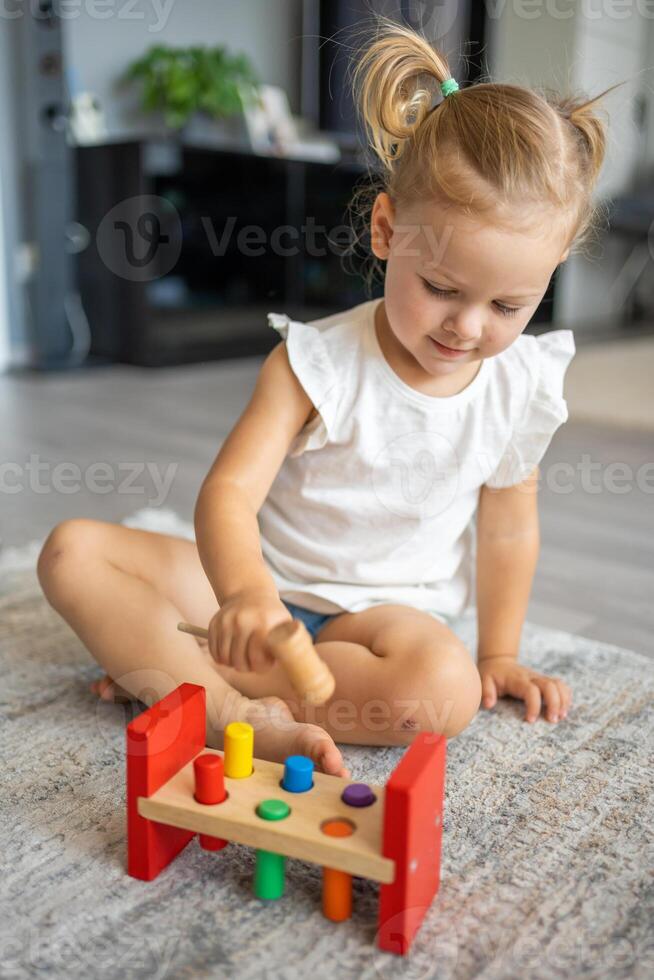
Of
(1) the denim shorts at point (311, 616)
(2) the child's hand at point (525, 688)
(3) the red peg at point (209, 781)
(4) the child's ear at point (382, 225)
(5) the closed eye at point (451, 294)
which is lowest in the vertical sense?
(2) the child's hand at point (525, 688)

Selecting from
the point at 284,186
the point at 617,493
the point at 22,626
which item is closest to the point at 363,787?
the point at 22,626

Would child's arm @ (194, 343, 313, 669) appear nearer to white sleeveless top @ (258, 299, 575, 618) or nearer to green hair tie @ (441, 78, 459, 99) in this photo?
A: white sleeveless top @ (258, 299, 575, 618)

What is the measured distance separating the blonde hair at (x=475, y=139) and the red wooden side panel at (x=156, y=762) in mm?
388

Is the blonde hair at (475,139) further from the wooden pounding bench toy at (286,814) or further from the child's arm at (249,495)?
the wooden pounding bench toy at (286,814)

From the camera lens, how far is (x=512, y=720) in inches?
31.7

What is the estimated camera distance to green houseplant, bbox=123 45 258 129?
110 inches

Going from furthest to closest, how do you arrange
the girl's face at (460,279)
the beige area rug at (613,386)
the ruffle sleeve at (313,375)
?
the beige area rug at (613,386), the ruffle sleeve at (313,375), the girl's face at (460,279)

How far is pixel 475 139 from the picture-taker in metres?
0.68

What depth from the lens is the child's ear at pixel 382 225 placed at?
748 millimetres

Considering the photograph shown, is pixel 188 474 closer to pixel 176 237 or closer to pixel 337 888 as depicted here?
pixel 337 888

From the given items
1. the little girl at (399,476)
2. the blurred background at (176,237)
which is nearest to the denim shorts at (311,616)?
the little girl at (399,476)

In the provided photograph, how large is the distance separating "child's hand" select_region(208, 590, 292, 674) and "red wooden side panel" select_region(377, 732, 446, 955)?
97mm

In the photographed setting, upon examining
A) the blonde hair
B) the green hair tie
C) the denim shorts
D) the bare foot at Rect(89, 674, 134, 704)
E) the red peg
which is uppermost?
the green hair tie

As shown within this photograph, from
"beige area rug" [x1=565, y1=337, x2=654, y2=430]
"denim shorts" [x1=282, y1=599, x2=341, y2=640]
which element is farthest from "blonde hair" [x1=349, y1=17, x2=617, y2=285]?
"beige area rug" [x1=565, y1=337, x2=654, y2=430]
